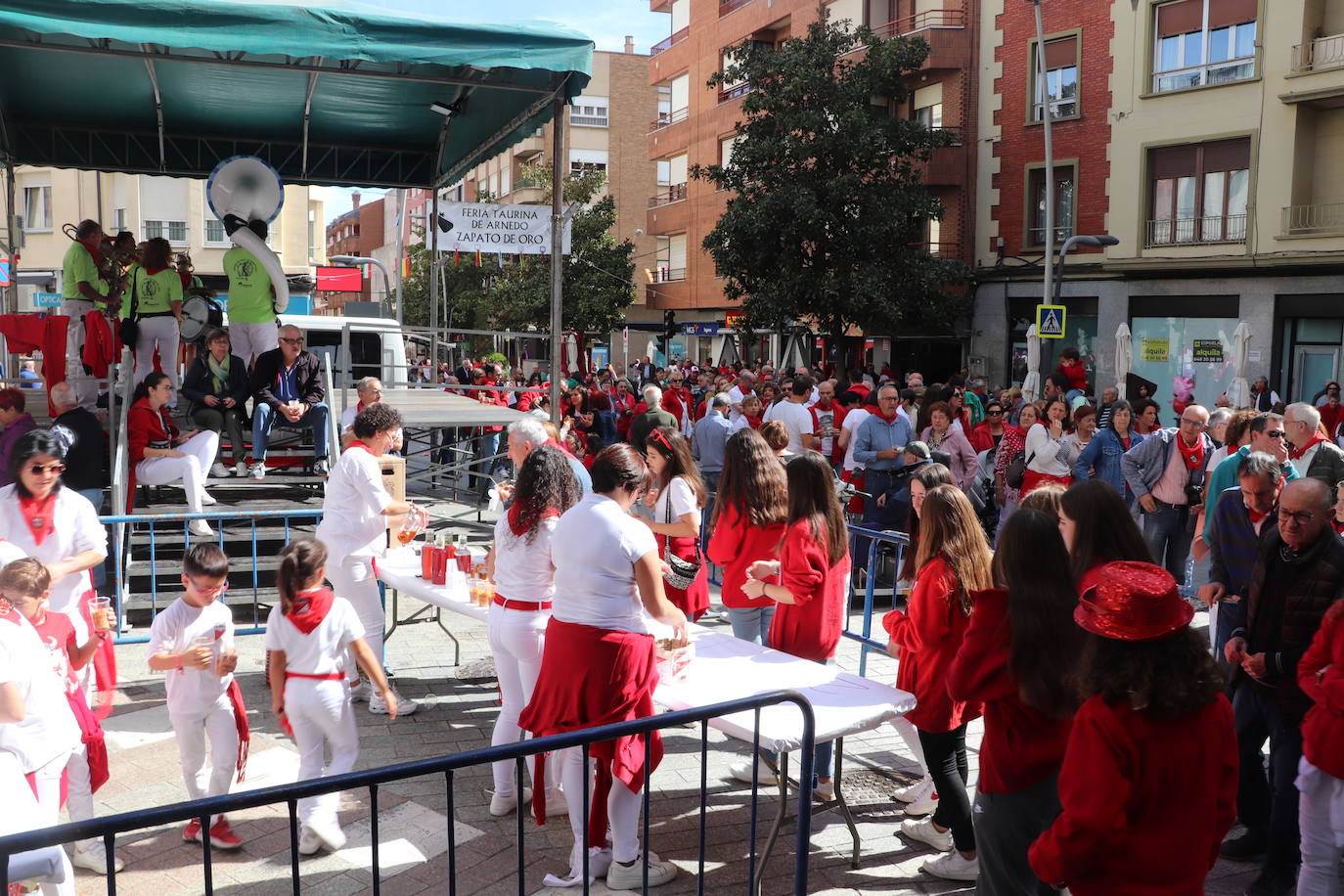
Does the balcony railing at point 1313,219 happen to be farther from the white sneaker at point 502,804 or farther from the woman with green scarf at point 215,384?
the white sneaker at point 502,804

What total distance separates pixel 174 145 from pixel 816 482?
11353 mm

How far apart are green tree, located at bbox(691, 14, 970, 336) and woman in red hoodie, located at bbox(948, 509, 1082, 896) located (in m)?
22.2

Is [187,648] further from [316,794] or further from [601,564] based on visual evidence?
[316,794]

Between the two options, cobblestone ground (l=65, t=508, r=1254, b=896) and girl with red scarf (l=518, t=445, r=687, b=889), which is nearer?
girl with red scarf (l=518, t=445, r=687, b=889)

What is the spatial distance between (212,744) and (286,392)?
5.43m

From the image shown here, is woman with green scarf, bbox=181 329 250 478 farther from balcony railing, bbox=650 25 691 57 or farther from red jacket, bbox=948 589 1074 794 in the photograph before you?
balcony railing, bbox=650 25 691 57

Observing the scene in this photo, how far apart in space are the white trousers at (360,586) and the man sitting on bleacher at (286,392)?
3.74m

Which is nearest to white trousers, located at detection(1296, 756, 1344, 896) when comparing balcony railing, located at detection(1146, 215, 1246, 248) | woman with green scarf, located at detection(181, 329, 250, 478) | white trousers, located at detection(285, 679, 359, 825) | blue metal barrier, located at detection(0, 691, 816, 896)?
blue metal barrier, located at detection(0, 691, 816, 896)

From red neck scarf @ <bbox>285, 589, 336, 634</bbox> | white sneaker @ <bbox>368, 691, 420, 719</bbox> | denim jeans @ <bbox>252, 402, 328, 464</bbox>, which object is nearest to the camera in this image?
red neck scarf @ <bbox>285, 589, 336, 634</bbox>

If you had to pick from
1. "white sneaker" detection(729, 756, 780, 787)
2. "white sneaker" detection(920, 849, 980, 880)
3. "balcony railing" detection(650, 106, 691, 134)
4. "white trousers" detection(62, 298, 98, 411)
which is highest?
"balcony railing" detection(650, 106, 691, 134)

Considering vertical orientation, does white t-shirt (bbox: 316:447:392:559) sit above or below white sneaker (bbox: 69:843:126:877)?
above

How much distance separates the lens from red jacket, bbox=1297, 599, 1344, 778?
3.87 metres

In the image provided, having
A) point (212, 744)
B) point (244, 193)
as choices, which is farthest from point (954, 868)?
point (244, 193)

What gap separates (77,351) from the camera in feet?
34.2
